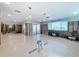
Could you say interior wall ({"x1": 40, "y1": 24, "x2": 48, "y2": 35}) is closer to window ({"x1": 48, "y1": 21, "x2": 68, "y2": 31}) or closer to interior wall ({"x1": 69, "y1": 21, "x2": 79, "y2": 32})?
window ({"x1": 48, "y1": 21, "x2": 68, "y2": 31})

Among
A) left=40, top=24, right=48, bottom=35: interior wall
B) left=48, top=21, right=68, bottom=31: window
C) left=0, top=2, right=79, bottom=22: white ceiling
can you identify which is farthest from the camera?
left=40, top=24, right=48, bottom=35: interior wall

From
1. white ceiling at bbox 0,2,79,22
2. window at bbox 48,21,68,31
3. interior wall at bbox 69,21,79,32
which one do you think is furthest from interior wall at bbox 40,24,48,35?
interior wall at bbox 69,21,79,32

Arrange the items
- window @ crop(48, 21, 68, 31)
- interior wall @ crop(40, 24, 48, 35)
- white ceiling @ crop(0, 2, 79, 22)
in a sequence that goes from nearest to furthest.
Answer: white ceiling @ crop(0, 2, 79, 22), window @ crop(48, 21, 68, 31), interior wall @ crop(40, 24, 48, 35)

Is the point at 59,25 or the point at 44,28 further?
the point at 44,28

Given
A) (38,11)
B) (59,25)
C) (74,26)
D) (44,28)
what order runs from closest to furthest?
(38,11)
(59,25)
(44,28)
(74,26)

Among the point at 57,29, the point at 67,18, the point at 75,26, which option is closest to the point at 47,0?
the point at 67,18

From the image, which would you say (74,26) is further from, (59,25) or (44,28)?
(44,28)

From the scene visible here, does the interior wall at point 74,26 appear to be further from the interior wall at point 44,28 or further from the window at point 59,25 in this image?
the interior wall at point 44,28

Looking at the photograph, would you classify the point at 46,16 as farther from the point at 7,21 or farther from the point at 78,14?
the point at 7,21

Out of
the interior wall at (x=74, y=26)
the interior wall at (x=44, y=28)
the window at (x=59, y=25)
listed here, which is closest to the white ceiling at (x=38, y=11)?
the window at (x=59, y=25)

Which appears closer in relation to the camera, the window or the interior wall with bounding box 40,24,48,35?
the window

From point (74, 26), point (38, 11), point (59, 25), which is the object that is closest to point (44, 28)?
point (59, 25)

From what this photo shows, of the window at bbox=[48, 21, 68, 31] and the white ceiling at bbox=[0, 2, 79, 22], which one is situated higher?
the white ceiling at bbox=[0, 2, 79, 22]

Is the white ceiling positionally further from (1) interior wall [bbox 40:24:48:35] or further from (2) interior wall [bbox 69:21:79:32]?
(2) interior wall [bbox 69:21:79:32]
